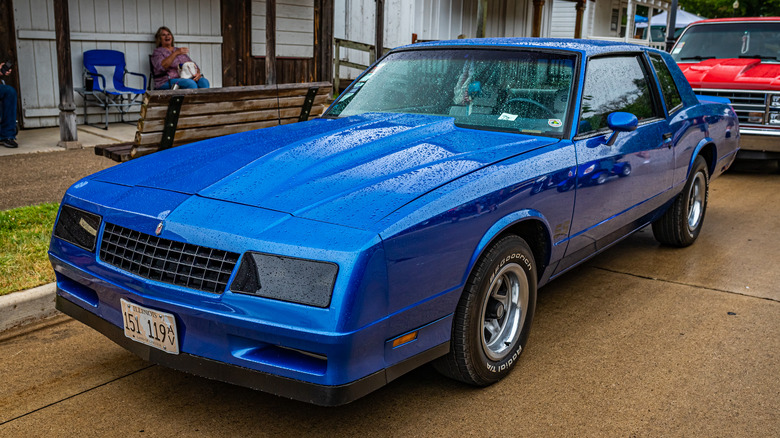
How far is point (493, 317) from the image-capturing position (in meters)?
3.48

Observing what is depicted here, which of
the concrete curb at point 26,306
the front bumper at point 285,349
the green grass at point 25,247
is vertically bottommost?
the concrete curb at point 26,306

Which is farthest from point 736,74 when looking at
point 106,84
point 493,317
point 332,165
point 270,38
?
point 106,84

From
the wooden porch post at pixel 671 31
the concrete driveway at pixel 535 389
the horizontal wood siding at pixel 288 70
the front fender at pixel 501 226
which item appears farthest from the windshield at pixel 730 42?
the front fender at pixel 501 226

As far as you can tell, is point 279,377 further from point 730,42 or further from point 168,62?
point 730,42

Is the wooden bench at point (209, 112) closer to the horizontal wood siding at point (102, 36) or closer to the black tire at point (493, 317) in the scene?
the black tire at point (493, 317)

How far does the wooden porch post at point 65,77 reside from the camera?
28.6ft

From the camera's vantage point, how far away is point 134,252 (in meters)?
2.92

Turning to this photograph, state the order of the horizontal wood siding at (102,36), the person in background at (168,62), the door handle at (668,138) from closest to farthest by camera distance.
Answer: the door handle at (668,138) < the horizontal wood siding at (102,36) < the person in background at (168,62)

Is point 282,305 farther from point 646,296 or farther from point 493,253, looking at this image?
point 646,296

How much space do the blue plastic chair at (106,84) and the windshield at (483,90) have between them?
7.04 m

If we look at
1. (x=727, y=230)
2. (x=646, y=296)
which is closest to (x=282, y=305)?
(x=646, y=296)

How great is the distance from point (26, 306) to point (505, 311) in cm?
272

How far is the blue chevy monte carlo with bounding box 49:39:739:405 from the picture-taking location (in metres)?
2.63

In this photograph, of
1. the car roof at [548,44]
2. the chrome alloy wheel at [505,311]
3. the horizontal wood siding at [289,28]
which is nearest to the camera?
the chrome alloy wheel at [505,311]
